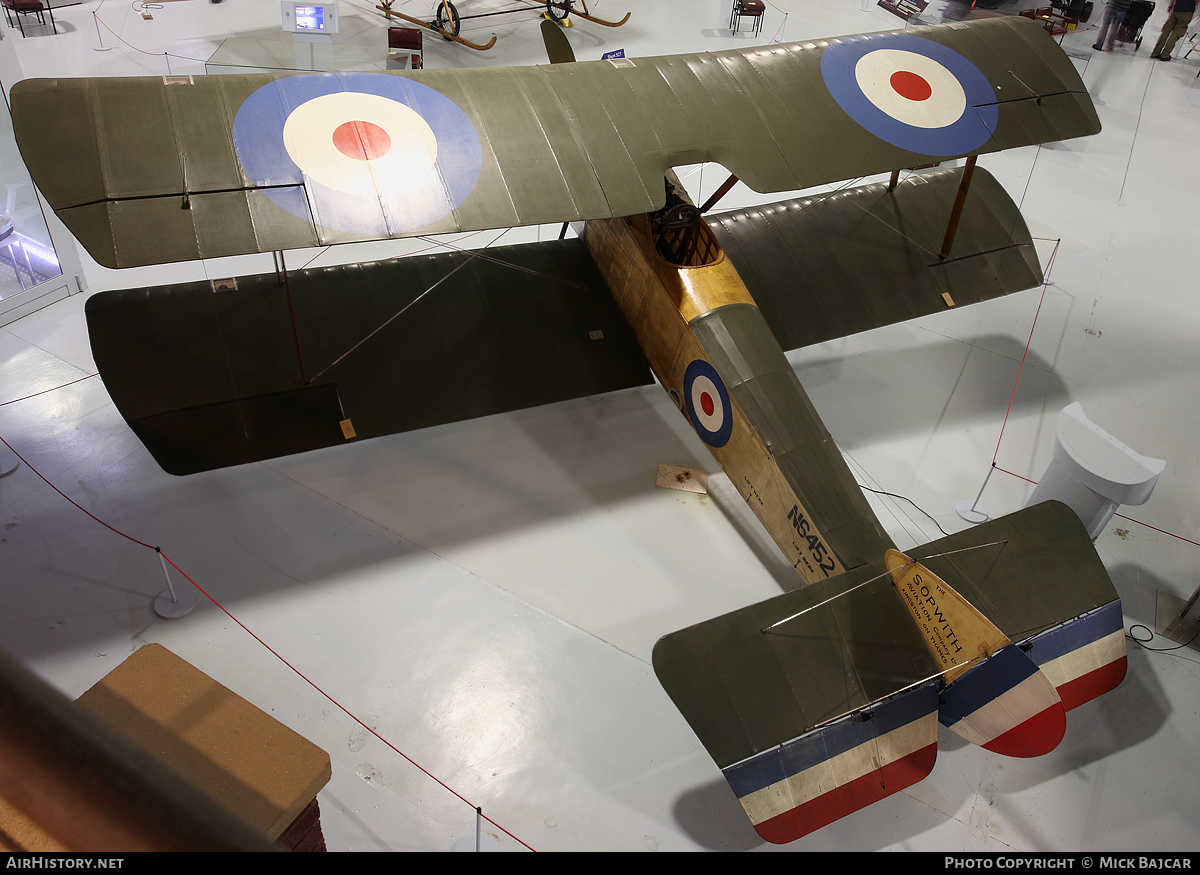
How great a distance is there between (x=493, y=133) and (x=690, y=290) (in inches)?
63.8

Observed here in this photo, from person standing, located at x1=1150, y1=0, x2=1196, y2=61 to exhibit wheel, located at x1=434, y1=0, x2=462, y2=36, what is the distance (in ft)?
38.6

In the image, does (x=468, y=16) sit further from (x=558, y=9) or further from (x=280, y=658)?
(x=280, y=658)

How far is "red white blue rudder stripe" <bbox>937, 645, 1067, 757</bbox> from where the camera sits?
3.31m

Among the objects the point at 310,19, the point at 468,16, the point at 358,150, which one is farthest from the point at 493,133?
the point at 468,16

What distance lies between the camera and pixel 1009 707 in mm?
3449

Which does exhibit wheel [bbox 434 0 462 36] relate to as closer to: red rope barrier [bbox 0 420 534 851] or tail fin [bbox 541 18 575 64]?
tail fin [bbox 541 18 575 64]

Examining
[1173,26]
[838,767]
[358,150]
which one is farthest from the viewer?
[1173,26]

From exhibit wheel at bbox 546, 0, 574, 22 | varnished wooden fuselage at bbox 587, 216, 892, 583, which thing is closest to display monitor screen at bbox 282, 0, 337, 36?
exhibit wheel at bbox 546, 0, 574, 22

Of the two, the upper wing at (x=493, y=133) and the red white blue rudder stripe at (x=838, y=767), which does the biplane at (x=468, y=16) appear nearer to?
the upper wing at (x=493, y=133)

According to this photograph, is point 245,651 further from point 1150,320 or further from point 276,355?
point 1150,320

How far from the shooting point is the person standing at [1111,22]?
→ 13688 mm

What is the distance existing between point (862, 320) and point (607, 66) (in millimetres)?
2798

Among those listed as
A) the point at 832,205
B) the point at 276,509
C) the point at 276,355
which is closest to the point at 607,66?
the point at 832,205

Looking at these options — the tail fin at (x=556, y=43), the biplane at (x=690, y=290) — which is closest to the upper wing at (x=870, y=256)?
the biplane at (x=690, y=290)
